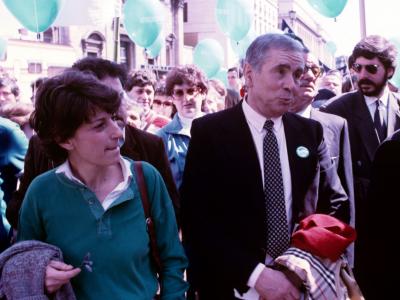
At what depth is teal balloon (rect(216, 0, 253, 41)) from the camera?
344 inches

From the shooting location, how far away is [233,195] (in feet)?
7.38

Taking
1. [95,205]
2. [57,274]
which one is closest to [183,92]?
[95,205]

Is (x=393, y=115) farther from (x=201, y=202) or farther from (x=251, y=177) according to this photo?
(x=201, y=202)

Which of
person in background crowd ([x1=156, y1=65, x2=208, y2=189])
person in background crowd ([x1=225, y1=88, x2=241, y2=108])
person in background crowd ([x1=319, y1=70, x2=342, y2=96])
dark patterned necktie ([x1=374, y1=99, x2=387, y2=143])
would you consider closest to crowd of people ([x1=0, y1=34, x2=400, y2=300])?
dark patterned necktie ([x1=374, y1=99, x2=387, y2=143])

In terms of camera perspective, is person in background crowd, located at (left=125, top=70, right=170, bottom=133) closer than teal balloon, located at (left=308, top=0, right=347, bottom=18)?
Yes

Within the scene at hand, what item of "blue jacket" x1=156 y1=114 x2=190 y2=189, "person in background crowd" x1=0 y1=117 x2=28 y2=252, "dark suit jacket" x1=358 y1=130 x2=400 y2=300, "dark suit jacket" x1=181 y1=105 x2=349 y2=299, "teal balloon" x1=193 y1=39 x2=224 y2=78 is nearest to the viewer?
"dark suit jacket" x1=358 y1=130 x2=400 y2=300

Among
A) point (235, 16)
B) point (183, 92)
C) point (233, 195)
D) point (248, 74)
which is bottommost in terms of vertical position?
point (233, 195)

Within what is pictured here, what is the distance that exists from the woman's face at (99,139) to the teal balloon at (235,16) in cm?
719

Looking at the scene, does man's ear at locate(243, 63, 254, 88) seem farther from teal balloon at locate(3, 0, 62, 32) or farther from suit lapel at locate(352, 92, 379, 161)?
teal balloon at locate(3, 0, 62, 32)

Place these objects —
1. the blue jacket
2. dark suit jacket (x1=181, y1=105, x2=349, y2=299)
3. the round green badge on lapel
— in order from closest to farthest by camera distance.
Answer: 1. dark suit jacket (x1=181, y1=105, x2=349, y2=299)
2. the round green badge on lapel
3. the blue jacket

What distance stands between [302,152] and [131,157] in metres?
0.81

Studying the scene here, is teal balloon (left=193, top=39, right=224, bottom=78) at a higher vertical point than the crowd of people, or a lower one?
higher

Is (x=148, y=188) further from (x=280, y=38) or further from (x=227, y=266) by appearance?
(x=280, y=38)

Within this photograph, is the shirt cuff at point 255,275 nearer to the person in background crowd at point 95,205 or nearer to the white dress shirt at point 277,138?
the white dress shirt at point 277,138
